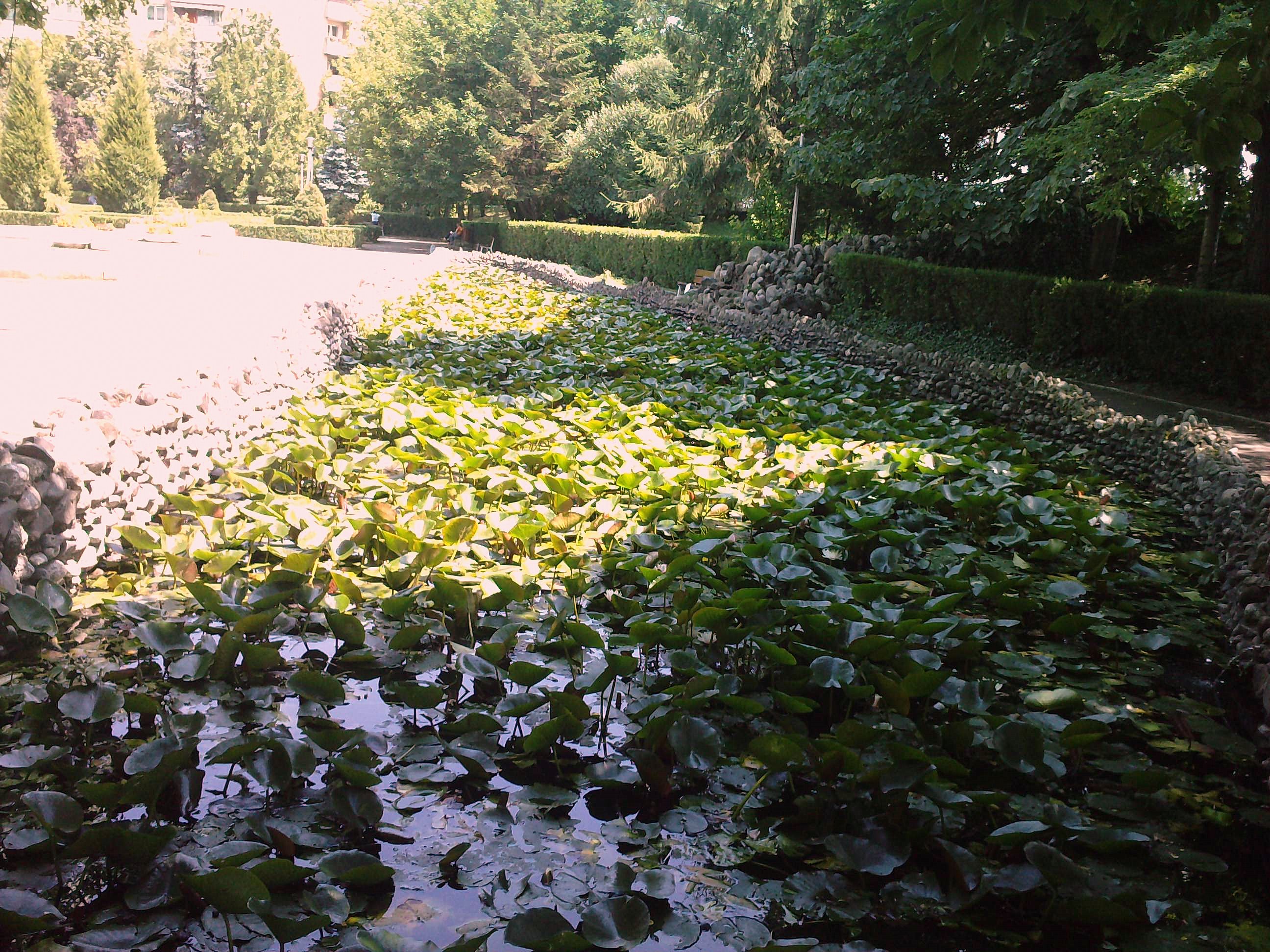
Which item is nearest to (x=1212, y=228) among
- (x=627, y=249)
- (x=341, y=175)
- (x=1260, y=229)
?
(x=1260, y=229)

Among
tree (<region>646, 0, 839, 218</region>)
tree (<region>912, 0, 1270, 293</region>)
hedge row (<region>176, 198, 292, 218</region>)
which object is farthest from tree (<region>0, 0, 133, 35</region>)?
hedge row (<region>176, 198, 292, 218</region>)

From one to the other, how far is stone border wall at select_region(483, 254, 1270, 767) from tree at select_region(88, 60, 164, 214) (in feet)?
119

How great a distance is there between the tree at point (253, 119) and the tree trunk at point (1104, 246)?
4987 cm

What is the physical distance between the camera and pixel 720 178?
27.4 metres

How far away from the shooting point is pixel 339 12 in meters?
81.2

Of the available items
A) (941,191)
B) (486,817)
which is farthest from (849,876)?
(941,191)

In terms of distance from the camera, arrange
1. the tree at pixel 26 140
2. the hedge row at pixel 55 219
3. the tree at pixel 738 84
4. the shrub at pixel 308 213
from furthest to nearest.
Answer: the shrub at pixel 308 213 → the tree at pixel 26 140 → the hedge row at pixel 55 219 → the tree at pixel 738 84

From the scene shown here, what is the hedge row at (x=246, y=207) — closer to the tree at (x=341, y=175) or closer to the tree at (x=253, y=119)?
the tree at (x=253, y=119)

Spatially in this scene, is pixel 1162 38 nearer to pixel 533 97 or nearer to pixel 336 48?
pixel 533 97

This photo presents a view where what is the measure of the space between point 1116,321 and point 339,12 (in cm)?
8478

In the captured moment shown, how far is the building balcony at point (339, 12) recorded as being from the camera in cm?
8075

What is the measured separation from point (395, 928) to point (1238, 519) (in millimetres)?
4292

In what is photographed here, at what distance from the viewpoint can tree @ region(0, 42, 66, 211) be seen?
37.2m

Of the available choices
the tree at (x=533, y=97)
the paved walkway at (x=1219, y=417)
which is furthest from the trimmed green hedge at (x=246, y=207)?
the paved walkway at (x=1219, y=417)
